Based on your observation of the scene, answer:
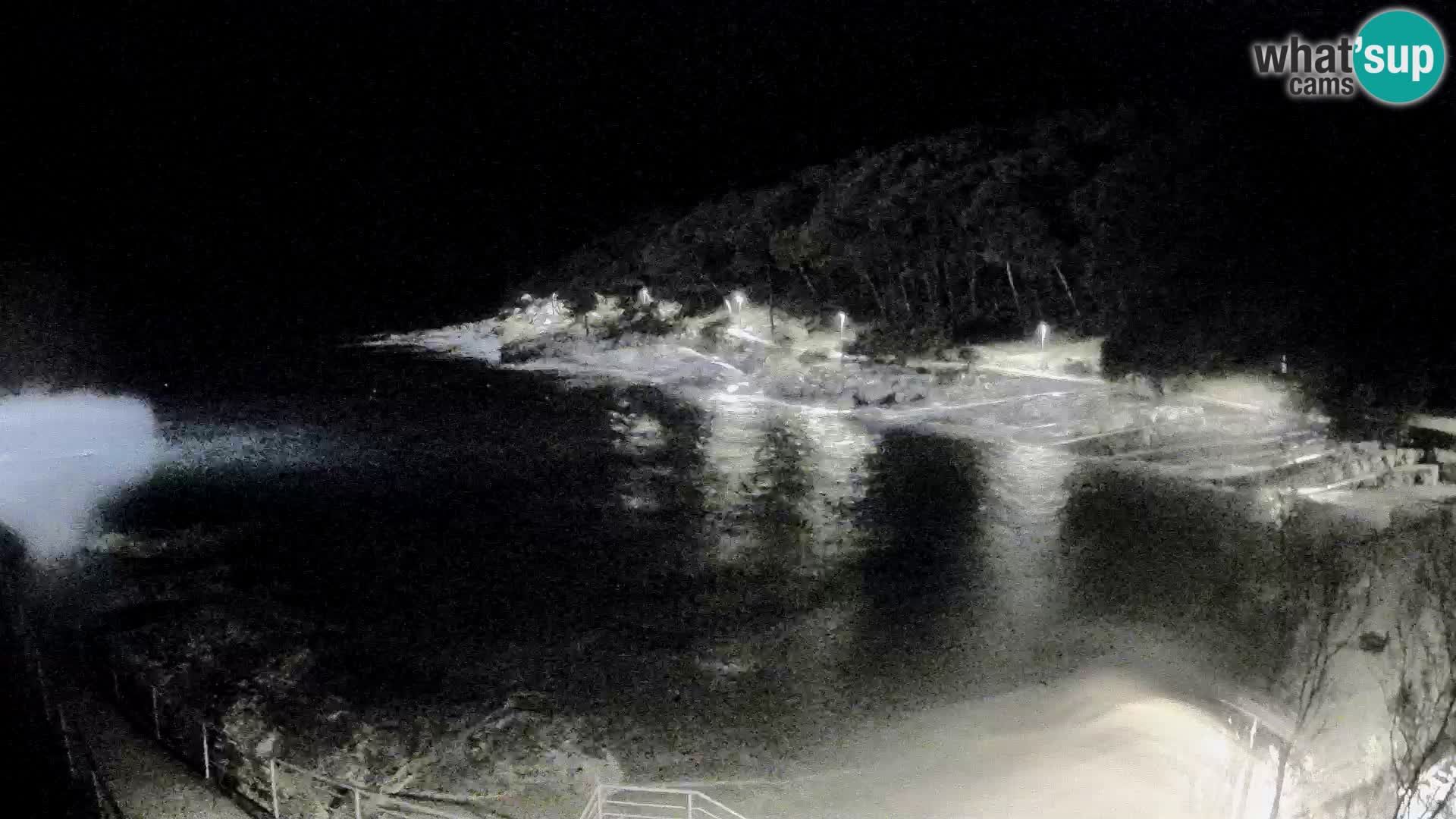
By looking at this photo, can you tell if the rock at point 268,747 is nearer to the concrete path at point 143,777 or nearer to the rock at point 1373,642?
the concrete path at point 143,777

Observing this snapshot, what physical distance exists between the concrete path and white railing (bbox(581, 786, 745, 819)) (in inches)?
96.0

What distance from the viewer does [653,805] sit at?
7102mm

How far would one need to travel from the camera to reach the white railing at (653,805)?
22.5 feet

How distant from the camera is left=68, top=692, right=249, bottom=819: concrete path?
19.3 ft

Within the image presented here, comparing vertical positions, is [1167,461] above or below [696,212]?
→ below

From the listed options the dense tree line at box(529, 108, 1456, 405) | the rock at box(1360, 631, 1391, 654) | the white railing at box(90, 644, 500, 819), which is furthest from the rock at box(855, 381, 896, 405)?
the white railing at box(90, 644, 500, 819)

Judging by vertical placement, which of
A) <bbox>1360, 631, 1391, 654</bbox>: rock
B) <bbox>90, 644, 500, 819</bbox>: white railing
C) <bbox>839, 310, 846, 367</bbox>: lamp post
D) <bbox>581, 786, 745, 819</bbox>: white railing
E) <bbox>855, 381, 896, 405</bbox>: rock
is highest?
<bbox>839, 310, 846, 367</bbox>: lamp post

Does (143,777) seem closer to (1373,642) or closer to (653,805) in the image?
(653,805)

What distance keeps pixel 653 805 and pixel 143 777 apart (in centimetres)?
352

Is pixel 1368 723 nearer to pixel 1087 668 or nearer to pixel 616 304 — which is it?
pixel 1087 668

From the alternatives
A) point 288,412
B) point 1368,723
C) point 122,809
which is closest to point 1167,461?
point 1368,723

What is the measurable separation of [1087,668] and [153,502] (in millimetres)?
15497

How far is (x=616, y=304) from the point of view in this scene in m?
39.6

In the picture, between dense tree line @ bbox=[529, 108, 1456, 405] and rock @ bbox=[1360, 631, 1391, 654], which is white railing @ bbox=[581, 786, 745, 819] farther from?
dense tree line @ bbox=[529, 108, 1456, 405]
